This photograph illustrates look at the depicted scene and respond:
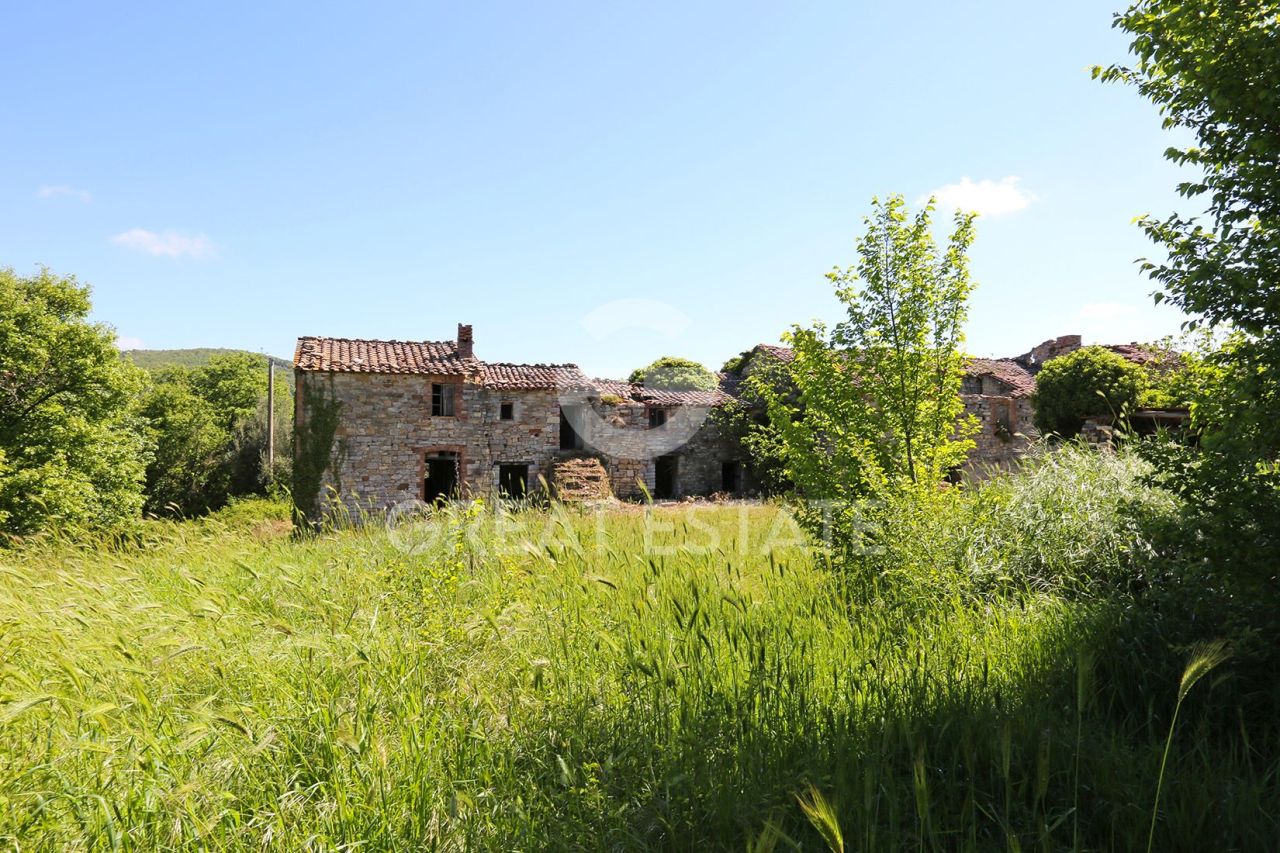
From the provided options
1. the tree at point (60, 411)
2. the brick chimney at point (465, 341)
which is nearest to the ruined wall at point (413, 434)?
the brick chimney at point (465, 341)

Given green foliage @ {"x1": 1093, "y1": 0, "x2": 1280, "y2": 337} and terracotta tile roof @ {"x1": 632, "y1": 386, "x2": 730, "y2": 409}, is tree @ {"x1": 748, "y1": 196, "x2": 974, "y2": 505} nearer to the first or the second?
green foliage @ {"x1": 1093, "y1": 0, "x2": 1280, "y2": 337}

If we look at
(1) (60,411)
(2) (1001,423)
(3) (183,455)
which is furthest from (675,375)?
(1) (60,411)

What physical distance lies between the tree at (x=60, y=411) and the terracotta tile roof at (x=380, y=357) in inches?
276

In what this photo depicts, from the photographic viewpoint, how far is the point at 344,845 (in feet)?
6.99

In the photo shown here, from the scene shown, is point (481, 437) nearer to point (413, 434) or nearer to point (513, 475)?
point (513, 475)

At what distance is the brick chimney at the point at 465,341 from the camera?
23094mm

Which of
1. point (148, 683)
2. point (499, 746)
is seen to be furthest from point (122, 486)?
point (499, 746)

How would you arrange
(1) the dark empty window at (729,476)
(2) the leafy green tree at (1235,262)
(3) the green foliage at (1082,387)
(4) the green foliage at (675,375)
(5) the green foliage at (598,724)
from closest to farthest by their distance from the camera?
(5) the green foliage at (598,724) < (2) the leafy green tree at (1235,262) < (3) the green foliage at (1082,387) < (1) the dark empty window at (729,476) < (4) the green foliage at (675,375)

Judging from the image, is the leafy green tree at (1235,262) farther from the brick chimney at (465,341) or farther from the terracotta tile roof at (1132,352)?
the brick chimney at (465,341)

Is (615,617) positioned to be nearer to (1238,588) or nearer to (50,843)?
(50,843)

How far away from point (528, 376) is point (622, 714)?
71.9 feet

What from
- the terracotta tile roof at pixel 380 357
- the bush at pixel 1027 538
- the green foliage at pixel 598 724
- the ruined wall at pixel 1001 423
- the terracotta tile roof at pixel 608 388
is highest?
the terracotta tile roof at pixel 380 357

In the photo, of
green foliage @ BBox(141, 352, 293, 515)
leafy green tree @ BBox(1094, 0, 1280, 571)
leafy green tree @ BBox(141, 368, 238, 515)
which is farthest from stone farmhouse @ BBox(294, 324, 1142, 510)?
leafy green tree @ BBox(1094, 0, 1280, 571)

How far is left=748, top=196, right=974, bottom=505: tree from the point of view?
241 inches
